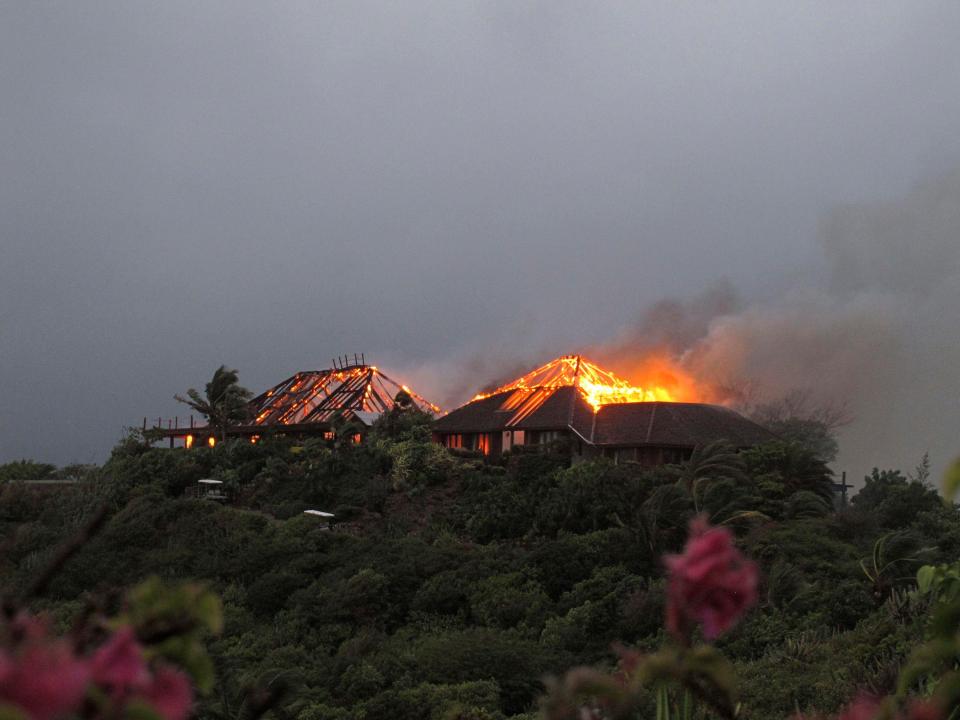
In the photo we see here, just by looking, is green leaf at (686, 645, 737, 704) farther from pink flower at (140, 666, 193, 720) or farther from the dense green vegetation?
the dense green vegetation

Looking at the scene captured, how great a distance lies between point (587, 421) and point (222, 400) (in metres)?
16.7

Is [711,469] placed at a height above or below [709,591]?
above

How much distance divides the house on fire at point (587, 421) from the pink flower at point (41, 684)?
94.1 ft

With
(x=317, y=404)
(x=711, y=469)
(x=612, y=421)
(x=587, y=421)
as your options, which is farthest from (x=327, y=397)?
(x=711, y=469)

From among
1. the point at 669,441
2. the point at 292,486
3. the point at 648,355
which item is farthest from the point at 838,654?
the point at 648,355

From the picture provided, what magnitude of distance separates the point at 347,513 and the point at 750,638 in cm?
1541

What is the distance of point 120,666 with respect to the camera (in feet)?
2.73

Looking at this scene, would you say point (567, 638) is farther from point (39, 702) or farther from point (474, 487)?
point (39, 702)

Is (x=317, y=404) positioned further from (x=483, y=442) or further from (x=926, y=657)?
(x=926, y=657)

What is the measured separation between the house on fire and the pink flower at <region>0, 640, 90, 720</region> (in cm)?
2868

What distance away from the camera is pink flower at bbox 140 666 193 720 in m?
0.87

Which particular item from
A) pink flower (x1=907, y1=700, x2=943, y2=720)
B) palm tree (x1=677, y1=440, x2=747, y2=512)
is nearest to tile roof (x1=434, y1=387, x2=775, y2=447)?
palm tree (x1=677, y1=440, x2=747, y2=512)

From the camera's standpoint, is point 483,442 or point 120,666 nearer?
point 120,666

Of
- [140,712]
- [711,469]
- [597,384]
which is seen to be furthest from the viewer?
[597,384]
